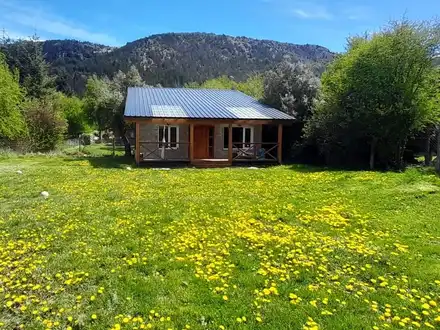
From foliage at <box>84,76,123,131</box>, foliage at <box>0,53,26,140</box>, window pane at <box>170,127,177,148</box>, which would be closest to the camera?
window pane at <box>170,127,177,148</box>

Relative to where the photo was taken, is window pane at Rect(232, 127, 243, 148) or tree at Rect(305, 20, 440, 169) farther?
window pane at Rect(232, 127, 243, 148)

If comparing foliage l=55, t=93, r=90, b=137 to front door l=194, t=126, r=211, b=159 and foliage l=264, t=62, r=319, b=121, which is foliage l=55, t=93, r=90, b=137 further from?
foliage l=264, t=62, r=319, b=121

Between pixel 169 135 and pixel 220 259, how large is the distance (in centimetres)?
1550

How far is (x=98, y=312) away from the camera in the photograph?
4223 mm

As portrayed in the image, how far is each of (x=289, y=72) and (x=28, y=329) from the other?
66.2 ft

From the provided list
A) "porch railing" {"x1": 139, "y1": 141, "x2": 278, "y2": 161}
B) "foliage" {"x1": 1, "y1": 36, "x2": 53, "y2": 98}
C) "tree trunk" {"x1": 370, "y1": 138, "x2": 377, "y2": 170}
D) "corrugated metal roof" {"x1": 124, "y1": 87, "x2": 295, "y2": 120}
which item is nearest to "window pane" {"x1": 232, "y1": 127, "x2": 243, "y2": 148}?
"porch railing" {"x1": 139, "y1": 141, "x2": 278, "y2": 161}

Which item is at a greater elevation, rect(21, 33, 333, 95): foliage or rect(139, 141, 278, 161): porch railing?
rect(21, 33, 333, 95): foliage

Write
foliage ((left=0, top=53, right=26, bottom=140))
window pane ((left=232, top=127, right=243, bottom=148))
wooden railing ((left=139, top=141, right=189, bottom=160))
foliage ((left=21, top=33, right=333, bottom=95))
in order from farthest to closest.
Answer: foliage ((left=21, top=33, right=333, bottom=95)) < foliage ((left=0, top=53, right=26, bottom=140)) < window pane ((left=232, top=127, right=243, bottom=148)) < wooden railing ((left=139, top=141, right=189, bottom=160))

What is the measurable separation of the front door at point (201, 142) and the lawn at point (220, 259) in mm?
10885

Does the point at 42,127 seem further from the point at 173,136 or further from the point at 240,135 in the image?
the point at 240,135

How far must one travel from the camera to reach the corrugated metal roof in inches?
719

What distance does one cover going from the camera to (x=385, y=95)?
15.7 m

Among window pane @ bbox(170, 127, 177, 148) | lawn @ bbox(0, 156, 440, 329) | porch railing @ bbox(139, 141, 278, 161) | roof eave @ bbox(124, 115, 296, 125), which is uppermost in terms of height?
roof eave @ bbox(124, 115, 296, 125)

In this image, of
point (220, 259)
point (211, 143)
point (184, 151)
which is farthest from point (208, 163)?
point (220, 259)
